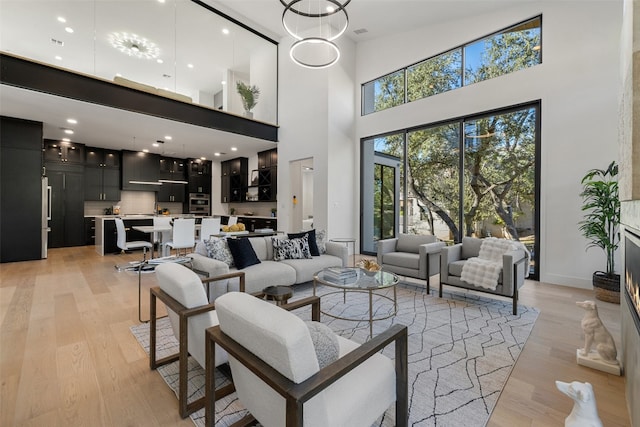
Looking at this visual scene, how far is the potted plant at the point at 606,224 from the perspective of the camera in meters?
3.48

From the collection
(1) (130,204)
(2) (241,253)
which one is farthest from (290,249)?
(1) (130,204)

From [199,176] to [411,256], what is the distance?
8.25 metres

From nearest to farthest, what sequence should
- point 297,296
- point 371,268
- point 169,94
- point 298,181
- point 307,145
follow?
1. point 371,268
2. point 297,296
3. point 169,94
4. point 307,145
5. point 298,181

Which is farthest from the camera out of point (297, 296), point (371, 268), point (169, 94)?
point (169, 94)

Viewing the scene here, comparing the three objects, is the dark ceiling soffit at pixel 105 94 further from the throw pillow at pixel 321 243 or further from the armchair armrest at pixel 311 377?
the armchair armrest at pixel 311 377

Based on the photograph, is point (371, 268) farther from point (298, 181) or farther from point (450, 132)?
point (298, 181)

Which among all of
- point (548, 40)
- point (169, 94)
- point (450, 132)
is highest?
point (548, 40)

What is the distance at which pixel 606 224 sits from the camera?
387cm

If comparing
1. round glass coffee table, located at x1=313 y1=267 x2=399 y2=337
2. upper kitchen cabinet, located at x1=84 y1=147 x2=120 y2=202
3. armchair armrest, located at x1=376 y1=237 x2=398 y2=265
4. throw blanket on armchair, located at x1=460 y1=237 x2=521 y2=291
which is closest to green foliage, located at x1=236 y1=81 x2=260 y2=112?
upper kitchen cabinet, located at x1=84 y1=147 x2=120 y2=202

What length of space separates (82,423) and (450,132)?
6234 mm

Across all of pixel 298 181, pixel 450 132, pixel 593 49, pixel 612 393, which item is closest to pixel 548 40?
pixel 593 49

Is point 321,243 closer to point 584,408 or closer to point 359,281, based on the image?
point 359,281

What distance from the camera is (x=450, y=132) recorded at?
556cm

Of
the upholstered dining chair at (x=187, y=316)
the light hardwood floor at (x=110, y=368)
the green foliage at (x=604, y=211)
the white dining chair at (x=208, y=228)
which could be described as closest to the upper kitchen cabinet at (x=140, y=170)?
the white dining chair at (x=208, y=228)
